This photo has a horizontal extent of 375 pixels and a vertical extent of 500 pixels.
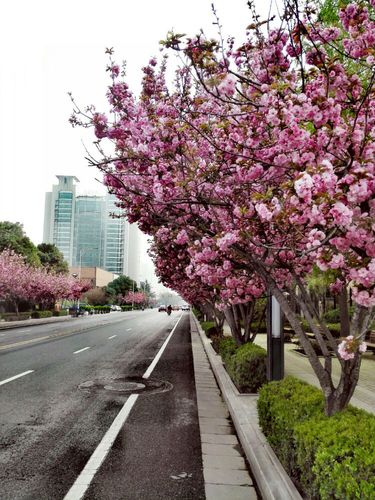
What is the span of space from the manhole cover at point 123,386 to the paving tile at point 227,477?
5.49 metres

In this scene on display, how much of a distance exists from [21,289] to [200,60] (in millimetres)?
51279

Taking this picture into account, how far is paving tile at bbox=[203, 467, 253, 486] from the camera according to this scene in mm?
5172

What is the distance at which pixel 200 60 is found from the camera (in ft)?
16.6

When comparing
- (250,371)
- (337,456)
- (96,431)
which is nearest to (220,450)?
(96,431)

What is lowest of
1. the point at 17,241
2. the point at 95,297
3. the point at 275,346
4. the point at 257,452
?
the point at 257,452

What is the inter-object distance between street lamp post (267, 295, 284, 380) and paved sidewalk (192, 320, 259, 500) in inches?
49.2

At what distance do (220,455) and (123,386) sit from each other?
549 centimetres

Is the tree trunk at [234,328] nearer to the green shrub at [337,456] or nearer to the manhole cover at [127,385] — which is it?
the manhole cover at [127,385]

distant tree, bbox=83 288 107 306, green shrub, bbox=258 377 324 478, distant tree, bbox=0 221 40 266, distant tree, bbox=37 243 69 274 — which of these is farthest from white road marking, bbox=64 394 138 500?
distant tree, bbox=83 288 107 306

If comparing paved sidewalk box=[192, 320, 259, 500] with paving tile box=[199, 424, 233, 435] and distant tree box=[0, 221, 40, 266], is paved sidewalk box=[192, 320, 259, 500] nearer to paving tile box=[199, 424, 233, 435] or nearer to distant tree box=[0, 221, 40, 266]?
paving tile box=[199, 424, 233, 435]

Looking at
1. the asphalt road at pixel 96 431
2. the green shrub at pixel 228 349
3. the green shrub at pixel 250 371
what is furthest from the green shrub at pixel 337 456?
the green shrub at pixel 228 349

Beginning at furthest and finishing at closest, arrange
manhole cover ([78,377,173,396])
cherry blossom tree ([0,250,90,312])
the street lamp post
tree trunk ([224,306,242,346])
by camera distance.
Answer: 1. cherry blossom tree ([0,250,90,312])
2. tree trunk ([224,306,242,346])
3. manhole cover ([78,377,173,396])
4. the street lamp post

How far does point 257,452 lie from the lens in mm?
5656

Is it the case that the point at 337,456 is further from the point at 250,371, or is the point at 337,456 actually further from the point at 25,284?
the point at 25,284
